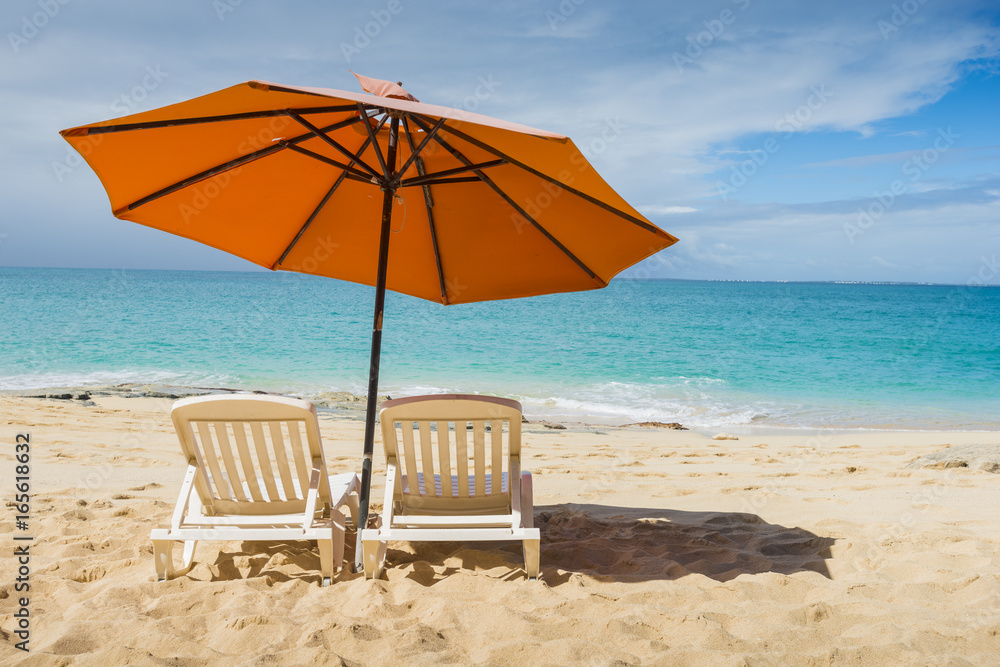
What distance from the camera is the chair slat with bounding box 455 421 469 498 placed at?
10.3 feet

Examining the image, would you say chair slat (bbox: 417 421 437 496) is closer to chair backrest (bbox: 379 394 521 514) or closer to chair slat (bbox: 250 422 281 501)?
chair backrest (bbox: 379 394 521 514)

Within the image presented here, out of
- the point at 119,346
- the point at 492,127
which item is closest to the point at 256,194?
the point at 492,127

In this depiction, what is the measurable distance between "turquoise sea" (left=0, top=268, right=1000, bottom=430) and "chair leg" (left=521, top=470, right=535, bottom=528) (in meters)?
7.36

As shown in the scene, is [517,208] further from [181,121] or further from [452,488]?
[181,121]

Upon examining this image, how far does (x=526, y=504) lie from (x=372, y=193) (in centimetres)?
214

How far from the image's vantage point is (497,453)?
3.20m

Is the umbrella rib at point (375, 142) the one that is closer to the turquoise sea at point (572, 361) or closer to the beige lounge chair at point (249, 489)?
the beige lounge chair at point (249, 489)

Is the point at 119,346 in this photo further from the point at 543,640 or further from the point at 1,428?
the point at 543,640

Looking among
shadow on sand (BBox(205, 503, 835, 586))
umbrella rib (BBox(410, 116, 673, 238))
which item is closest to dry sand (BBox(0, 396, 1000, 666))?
shadow on sand (BBox(205, 503, 835, 586))

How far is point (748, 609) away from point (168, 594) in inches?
101

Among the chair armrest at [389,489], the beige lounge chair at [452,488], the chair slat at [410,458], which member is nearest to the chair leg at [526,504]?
the beige lounge chair at [452,488]

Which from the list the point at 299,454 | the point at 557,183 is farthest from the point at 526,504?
the point at 557,183

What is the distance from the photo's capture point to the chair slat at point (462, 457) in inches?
124

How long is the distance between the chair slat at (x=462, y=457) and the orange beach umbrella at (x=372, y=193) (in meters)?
0.51
